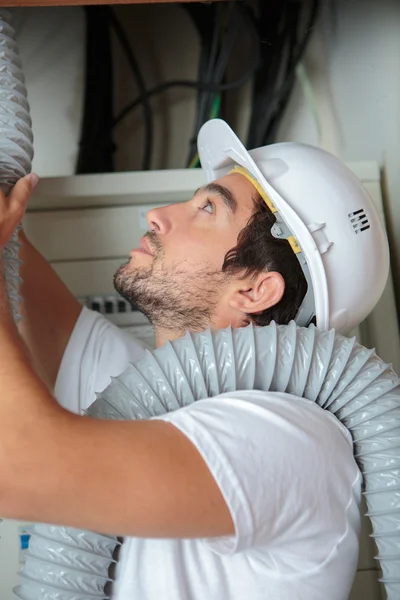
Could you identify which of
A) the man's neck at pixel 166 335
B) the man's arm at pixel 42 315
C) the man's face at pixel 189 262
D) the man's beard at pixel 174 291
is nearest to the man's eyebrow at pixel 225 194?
the man's face at pixel 189 262

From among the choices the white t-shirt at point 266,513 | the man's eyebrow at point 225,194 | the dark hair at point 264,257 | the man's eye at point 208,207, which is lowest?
the white t-shirt at point 266,513

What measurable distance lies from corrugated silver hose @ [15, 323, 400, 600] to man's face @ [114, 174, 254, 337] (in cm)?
19

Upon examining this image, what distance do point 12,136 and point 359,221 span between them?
49 cm

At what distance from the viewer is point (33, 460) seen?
706 millimetres

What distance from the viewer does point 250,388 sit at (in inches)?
34.3

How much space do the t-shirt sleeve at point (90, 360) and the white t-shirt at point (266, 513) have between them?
0.33 meters

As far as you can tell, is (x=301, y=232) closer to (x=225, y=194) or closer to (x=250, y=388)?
(x=225, y=194)

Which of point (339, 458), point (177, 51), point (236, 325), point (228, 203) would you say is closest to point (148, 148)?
point (177, 51)

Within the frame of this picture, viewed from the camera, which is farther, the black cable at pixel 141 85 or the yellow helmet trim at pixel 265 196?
the black cable at pixel 141 85

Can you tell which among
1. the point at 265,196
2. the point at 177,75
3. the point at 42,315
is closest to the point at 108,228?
the point at 42,315

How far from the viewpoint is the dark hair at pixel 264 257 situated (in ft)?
3.57

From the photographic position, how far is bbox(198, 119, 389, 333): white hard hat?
1.04 meters

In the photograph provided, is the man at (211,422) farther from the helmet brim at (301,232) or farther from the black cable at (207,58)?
the black cable at (207,58)

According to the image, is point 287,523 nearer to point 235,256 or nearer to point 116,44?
point 235,256
